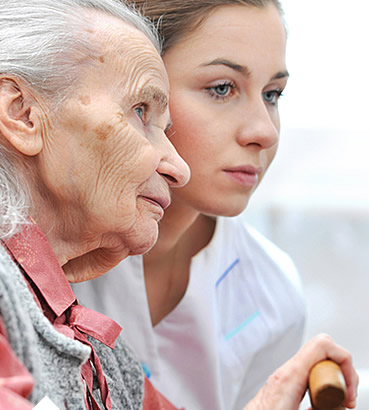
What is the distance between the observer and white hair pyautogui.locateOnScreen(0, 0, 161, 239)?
61cm

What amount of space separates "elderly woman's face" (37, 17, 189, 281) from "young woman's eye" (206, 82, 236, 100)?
172mm

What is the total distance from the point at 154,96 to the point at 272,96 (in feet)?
1.01

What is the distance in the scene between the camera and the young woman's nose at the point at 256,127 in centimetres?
86

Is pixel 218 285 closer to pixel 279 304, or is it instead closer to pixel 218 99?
pixel 279 304

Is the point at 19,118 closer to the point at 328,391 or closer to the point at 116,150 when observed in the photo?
the point at 116,150

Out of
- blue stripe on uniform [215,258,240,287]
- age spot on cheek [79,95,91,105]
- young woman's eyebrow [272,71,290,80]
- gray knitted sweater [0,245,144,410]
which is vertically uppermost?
young woman's eyebrow [272,71,290,80]

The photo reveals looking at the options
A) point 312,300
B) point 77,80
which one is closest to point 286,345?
point 312,300

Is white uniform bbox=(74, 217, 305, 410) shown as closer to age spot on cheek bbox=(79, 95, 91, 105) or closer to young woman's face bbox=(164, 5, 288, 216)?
young woman's face bbox=(164, 5, 288, 216)

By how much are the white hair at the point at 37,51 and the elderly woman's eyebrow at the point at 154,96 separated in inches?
2.5

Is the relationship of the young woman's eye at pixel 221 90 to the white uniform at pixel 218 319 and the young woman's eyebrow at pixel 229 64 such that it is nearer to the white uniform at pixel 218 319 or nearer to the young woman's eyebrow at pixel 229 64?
the young woman's eyebrow at pixel 229 64

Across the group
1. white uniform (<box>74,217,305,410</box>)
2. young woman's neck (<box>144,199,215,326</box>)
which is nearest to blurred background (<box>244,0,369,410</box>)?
white uniform (<box>74,217,305,410</box>)

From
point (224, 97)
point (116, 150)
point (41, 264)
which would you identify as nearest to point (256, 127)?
point (224, 97)

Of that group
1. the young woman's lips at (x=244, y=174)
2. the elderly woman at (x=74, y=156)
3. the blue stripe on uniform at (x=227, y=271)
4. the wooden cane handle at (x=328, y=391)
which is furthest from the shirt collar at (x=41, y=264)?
the blue stripe on uniform at (x=227, y=271)

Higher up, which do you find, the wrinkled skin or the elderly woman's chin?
the wrinkled skin
